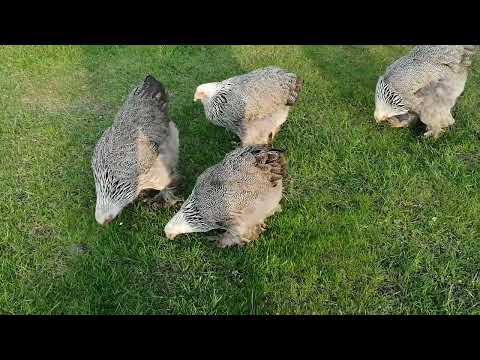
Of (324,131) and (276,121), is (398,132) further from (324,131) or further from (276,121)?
(276,121)

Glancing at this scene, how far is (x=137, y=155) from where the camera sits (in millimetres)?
4402

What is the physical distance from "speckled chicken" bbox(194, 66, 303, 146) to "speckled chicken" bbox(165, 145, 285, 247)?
90cm

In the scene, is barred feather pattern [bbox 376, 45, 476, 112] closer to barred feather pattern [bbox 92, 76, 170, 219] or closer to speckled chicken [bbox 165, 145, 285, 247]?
speckled chicken [bbox 165, 145, 285, 247]

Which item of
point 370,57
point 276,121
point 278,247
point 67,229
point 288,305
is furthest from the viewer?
point 370,57

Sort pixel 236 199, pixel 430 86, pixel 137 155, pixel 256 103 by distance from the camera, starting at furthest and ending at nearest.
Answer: pixel 430 86 → pixel 256 103 → pixel 137 155 → pixel 236 199

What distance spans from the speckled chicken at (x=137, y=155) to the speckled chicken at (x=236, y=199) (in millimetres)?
451

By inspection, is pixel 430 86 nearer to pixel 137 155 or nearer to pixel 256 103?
pixel 256 103

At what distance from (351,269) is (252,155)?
124cm

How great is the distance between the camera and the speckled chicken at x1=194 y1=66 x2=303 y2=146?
5.12 metres

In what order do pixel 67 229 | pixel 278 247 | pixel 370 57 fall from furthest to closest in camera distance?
pixel 370 57 < pixel 67 229 < pixel 278 247

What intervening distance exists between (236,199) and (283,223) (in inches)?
22.5

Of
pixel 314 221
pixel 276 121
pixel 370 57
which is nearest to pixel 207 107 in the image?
pixel 276 121

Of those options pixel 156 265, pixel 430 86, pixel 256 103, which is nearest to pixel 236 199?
pixel 156 265

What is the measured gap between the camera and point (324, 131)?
18.2ft
